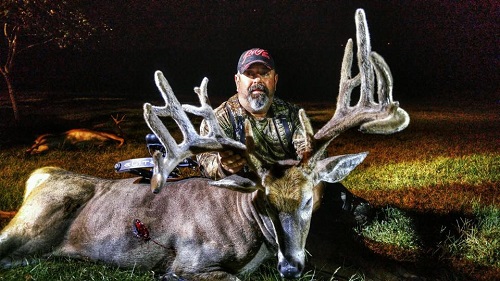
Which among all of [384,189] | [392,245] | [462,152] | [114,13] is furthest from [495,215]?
[114,13]

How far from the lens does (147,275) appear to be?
13.4 ft

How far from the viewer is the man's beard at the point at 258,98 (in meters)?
5.17

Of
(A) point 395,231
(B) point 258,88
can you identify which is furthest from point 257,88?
(A) point 395,231

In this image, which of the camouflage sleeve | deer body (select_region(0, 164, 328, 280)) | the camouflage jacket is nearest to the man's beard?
the camouflage jacket

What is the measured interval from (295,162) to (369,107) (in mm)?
672

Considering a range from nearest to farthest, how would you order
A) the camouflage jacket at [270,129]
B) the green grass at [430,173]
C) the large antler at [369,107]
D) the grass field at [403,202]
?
1. the large antler at [369,107]
2. the grass field at [403,202]
3. the camouflage jacket at [270,129]
4. the green grass at [430,173]

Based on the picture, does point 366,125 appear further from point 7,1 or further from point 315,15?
point 315,15

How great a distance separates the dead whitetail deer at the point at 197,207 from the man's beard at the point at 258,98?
3.65ft

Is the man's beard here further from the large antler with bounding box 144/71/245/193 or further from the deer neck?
the deer neck

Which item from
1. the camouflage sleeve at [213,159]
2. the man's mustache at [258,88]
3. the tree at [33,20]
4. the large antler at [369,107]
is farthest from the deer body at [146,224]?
the tree at [33,20]

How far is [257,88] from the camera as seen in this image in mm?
5184

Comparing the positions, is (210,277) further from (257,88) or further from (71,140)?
(71,140)

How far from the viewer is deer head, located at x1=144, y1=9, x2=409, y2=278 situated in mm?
3402

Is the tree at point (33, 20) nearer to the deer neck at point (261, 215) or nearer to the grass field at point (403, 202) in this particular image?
the grass field at point (403, 202)
